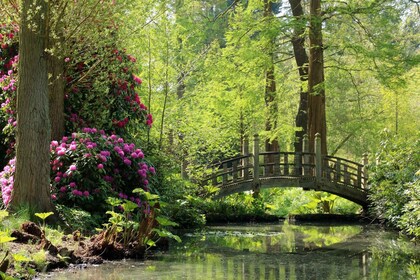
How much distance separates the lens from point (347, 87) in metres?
26.0

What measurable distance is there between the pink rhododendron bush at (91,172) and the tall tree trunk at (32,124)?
0.71 m

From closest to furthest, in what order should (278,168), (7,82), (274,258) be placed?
(274,258)
(7,82)
(278,168)

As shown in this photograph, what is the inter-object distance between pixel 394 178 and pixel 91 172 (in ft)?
27.3

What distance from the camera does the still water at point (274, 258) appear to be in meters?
8.20

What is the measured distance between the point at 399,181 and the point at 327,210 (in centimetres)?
420

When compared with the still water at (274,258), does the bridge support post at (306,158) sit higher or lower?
higher

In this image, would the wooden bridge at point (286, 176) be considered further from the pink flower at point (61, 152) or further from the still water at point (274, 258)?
the pink flower at point (61, 152)

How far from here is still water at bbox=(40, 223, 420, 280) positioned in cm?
820

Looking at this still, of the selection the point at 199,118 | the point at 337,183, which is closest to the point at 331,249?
the point at 337,183

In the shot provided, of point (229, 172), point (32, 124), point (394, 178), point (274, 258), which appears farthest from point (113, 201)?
point (394, 178)

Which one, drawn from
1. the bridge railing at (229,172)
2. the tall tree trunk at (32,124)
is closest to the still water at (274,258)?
the tall tree trunk at (32,124)

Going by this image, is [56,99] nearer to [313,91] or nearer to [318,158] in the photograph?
[318,158]

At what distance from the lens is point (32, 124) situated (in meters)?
9.41

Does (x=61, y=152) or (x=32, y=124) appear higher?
(x=32, y=124)
